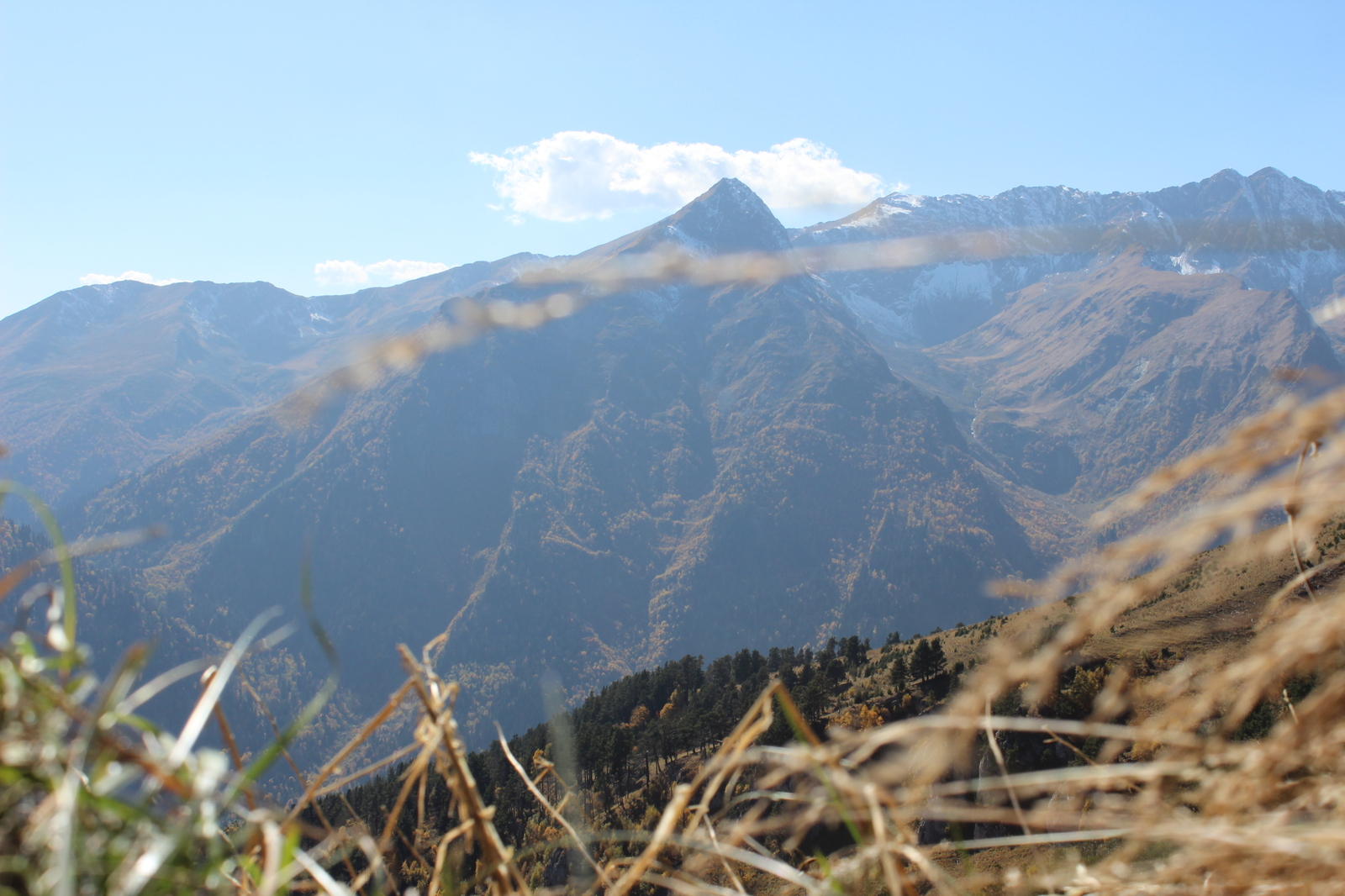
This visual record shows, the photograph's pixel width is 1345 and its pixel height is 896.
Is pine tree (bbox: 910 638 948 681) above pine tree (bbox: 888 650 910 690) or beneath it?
above

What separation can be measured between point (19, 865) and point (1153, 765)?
198cm

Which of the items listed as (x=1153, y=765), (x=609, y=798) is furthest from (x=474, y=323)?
(x=609, y=798)

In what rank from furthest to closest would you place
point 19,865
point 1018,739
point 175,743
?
point 1018,739 < point 175,743 < point 19,865

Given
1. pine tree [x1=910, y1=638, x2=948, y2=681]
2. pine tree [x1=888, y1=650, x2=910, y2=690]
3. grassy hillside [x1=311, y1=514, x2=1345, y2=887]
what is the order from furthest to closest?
pine tree [x1=888, y1=650, x2=910, y2=690]
pine tree [x1=910, y1=638, x2=948, y2=681]
grassy hillside [x1=311, y1=514, x2=1345, y2=887]

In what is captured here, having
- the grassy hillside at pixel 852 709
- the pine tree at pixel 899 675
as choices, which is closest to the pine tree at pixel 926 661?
the grassy hillside at pixel 852 709

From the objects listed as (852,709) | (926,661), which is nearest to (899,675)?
(926,661)

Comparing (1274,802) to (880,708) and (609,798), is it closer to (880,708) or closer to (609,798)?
(880,708)

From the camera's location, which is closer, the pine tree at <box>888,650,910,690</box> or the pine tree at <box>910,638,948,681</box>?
the pine tree at <box>910,638,948,681</box>

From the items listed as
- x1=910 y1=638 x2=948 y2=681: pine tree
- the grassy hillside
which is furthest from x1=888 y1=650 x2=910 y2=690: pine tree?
x1=910 y1=638 x2=948 y2=681: pine tree

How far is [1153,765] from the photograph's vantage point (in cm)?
156

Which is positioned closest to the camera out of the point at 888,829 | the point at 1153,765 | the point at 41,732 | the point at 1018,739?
the point at 41,732

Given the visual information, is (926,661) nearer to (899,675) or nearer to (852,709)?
(899,675)

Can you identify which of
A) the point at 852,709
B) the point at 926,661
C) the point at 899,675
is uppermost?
the point at 926,661

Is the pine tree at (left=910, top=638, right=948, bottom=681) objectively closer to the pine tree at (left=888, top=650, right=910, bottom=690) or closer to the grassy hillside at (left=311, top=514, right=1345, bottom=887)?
the grassy hillside at (left=311, top=514, right=1345, bottom=887)
